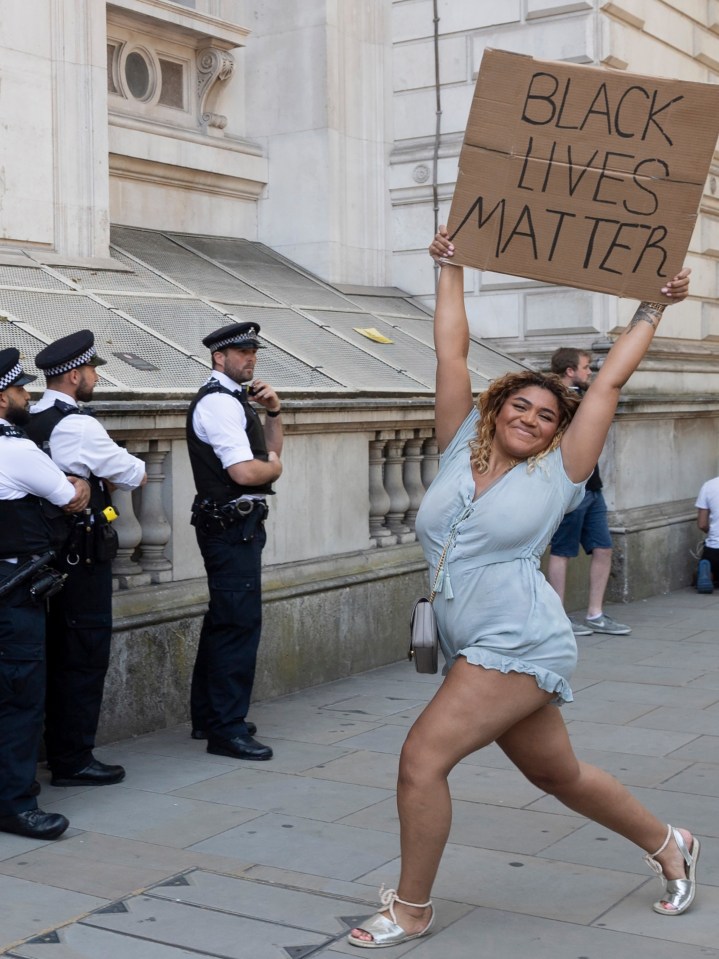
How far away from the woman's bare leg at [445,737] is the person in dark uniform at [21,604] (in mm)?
1809

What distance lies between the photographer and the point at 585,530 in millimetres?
9703

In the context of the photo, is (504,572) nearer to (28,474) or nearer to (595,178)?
(595,178)

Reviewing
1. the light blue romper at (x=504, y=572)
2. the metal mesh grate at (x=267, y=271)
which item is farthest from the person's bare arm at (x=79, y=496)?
the metal mesh grate at (x=267, y=271)

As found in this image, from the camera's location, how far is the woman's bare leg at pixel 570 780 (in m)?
4.06

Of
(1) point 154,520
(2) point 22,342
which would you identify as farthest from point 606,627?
(2) point 22,342

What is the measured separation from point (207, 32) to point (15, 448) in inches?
257

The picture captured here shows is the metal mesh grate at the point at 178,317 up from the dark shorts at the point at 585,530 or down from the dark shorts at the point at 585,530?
up

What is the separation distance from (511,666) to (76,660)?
2.45 m

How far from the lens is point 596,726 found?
6.97 meters

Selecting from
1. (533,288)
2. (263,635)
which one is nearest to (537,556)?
(263,635)

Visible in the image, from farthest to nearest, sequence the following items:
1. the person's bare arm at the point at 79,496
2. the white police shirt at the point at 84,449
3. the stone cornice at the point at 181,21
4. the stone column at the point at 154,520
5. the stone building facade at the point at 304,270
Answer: the stone cornice at the point at 181,21 → the stone building facade at the point at 304,270 → the stone column at the point at 154,520 → the white police shirt at the point at 84,449 → the person's bare arm at the point at 79,496

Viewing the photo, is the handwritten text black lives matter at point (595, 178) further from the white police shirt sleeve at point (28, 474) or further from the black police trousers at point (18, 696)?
the black police trousers at point (18, 696)

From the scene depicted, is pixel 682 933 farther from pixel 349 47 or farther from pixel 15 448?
pixel 349 47

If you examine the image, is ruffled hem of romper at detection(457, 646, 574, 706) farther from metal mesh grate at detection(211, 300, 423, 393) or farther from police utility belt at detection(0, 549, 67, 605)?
metal mesh grate at detection(211, 300, 423, 393)
